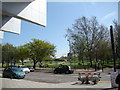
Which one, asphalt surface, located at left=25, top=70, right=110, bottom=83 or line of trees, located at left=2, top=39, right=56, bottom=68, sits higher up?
line of trees, located at left=2, top=39, right=56, bottom=68

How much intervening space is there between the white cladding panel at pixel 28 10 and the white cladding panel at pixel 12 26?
4.14m

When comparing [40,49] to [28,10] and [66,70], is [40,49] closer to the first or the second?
[66,70]

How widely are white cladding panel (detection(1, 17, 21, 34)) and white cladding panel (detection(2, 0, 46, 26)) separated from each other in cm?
414

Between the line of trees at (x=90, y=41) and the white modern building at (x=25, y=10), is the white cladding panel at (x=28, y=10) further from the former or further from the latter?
the line of trees at (x=90, y=41)

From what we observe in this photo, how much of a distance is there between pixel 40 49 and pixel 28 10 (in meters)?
31.3

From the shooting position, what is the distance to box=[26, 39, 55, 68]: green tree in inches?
1734

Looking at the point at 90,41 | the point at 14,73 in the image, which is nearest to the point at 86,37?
the point at 90,41

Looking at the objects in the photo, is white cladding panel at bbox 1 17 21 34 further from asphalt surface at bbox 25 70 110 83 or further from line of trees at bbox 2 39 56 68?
line of trees at bbox 2 39 56 68

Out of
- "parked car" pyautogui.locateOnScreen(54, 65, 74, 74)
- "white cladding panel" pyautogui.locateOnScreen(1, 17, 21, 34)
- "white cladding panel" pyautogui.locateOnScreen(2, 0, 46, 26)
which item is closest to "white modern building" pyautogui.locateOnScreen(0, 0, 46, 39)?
"white cladding panel" pyautogui.locateOnScreen(2, 0, 46, 26)

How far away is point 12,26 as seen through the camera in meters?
17.3

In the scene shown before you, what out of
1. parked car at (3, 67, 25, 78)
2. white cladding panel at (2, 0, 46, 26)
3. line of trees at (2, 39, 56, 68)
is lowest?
parked car at (3, 67, 25, 78)

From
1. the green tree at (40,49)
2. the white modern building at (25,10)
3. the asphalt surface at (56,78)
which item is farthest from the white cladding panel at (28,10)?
the green tree at (40,49)

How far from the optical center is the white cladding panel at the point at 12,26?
16.4 metres

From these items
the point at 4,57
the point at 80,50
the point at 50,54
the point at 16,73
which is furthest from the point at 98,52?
the point at 4,57
